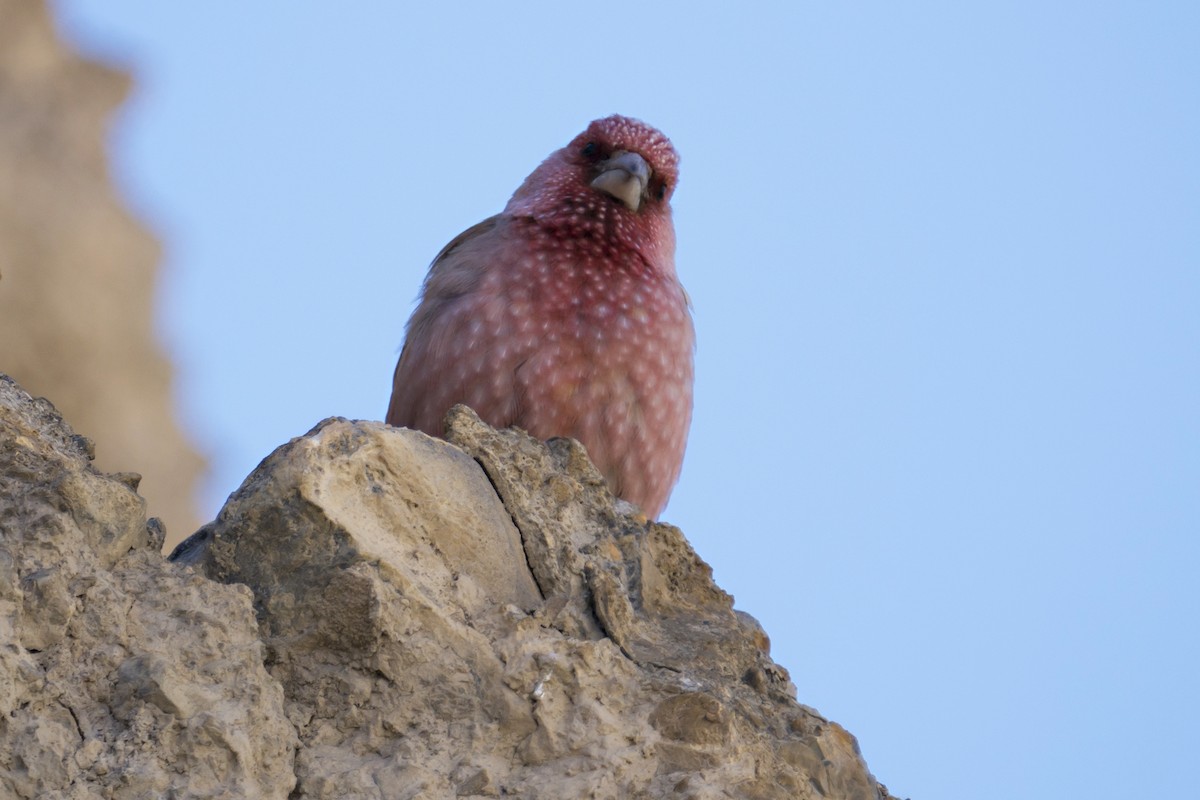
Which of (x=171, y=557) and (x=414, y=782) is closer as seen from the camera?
(x=414, y=782)

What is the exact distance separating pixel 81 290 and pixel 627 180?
32.7ft

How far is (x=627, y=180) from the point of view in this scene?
20.7 ft

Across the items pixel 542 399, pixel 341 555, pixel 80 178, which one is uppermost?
pixel 80 178

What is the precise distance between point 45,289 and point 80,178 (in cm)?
158

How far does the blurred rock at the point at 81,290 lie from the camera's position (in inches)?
576

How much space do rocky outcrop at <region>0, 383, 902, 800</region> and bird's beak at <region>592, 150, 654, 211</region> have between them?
2.36 metres

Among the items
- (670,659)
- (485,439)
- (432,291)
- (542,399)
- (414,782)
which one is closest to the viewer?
(414,782)

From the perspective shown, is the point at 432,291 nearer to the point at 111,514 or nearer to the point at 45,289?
the point at 111,514

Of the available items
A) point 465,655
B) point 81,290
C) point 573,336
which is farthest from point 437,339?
point 81,290

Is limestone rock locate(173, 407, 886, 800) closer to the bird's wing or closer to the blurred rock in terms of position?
the bird's wing

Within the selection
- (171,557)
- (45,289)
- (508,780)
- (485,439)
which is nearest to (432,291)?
(485,439)

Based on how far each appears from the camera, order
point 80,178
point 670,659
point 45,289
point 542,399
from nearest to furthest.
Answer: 1. point 670,659
2. point 542,399
3. point 45,289
4. point 80,178

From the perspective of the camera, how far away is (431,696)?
357 centimetres

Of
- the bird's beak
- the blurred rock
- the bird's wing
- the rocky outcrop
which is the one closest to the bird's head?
the bird's beak
